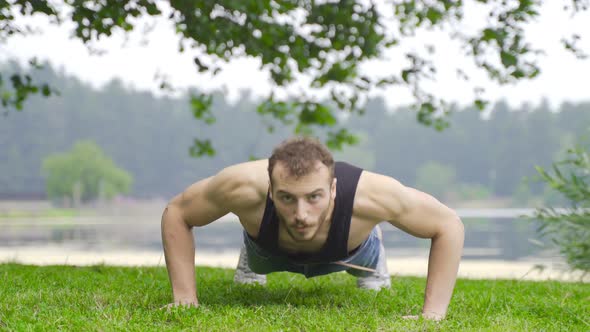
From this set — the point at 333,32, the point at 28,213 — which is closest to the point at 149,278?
the point at 333,32

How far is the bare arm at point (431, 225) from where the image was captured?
429cm

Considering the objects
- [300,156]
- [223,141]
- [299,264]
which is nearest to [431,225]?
[299,264]

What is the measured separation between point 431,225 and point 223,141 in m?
98.1

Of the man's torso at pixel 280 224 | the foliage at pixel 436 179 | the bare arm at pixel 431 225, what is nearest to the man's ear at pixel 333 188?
the man's torso at pixel 280 224

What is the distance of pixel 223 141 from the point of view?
101875mm

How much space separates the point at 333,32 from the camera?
33.2 feet

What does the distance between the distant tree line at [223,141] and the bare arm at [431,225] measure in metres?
87.8

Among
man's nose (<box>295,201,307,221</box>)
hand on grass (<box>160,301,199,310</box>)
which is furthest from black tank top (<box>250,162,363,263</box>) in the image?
hand on grass (<box>160,301,199,310</box>)

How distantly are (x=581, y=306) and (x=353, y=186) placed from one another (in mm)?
2072

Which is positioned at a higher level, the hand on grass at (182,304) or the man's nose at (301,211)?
the man's nose at (301,211)

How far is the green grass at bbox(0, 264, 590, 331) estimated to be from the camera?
161 inches

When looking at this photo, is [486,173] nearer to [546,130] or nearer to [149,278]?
[546,130]

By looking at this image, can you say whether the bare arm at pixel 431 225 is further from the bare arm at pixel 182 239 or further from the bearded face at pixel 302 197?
the bare arm at pixel 182 239

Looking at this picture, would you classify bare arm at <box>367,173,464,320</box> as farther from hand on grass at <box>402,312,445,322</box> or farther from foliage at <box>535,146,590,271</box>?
foliage at <box>535,146,590,271</box>
